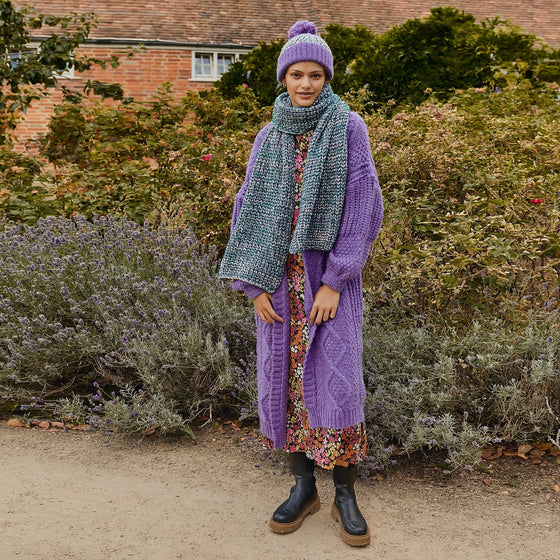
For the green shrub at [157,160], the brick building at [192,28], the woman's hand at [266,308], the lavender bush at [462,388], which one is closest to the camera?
the woman's hand at [266,308]

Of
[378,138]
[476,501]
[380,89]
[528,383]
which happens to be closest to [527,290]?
[528,383]

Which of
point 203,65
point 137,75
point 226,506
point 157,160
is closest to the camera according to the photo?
point 226,506

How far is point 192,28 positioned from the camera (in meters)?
17.5

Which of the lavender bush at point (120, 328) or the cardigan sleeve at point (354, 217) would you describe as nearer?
the cardigan sleeve at point (354, 217)

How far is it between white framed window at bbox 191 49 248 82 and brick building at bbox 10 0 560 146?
1.0 inches

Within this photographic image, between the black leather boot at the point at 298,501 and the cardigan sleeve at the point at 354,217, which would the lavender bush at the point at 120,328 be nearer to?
the black leather boot at the point at 298,501

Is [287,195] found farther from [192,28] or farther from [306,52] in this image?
[192,28]

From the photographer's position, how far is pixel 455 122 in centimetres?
490

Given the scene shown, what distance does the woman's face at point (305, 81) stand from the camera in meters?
2.48

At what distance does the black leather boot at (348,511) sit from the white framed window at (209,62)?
15673 millimetres

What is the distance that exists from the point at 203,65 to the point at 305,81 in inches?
623

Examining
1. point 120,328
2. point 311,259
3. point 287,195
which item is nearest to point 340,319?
point 311,259

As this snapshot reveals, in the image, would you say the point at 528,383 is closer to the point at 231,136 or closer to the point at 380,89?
the point at 231,136

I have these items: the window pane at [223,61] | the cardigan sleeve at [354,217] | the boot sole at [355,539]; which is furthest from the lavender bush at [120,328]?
the window pane at [223,61]
